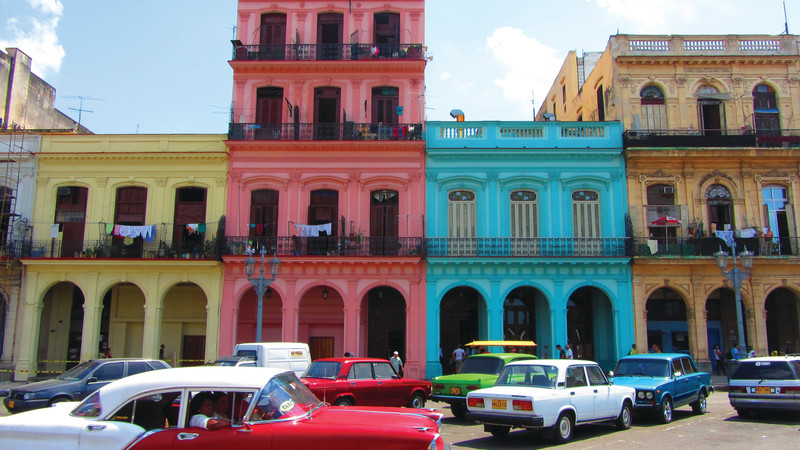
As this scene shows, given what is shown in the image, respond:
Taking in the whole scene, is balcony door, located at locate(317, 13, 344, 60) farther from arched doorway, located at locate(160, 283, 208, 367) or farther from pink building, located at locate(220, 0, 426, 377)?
arched doorway, located at locate(160, 283, 208, 367)

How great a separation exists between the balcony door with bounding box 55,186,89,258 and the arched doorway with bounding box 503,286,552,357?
709 inches

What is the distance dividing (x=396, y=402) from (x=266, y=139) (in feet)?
46.8

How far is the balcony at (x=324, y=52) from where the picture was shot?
2611cm

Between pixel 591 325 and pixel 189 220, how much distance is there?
17.5m

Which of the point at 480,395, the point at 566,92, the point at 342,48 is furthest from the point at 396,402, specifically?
the point at 566,92

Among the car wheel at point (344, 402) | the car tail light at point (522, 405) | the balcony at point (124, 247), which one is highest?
the balcony at point (124, 247)

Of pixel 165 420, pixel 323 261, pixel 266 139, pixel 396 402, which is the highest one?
pixel 266 139

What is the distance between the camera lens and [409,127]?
83.0ft

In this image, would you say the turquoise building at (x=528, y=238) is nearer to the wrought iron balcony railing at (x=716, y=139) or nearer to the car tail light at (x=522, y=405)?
the wrought iron balcony railing at (x=716, y=139)

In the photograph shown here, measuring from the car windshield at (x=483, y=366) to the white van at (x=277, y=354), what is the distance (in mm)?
4936

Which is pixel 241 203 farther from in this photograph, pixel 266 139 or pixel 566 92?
pixel 566 92

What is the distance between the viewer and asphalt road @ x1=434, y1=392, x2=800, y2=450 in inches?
440

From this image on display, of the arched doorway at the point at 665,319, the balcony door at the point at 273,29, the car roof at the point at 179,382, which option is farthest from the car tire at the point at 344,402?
the balcony door at the point at 273,29

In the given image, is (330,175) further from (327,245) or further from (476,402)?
(476,402)
